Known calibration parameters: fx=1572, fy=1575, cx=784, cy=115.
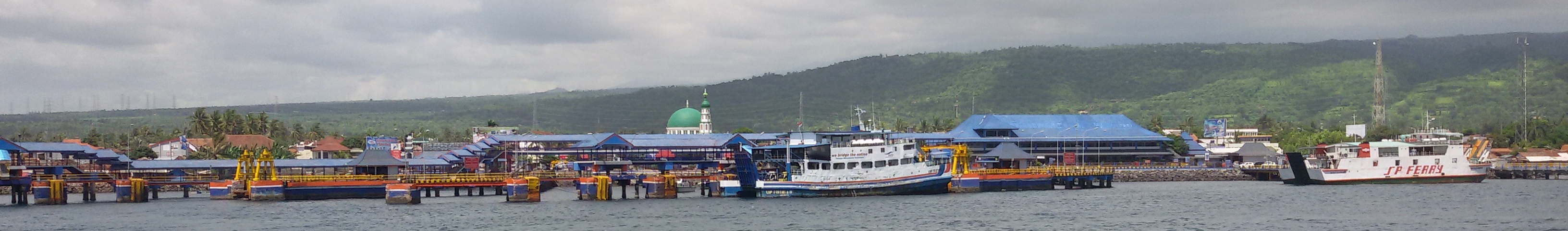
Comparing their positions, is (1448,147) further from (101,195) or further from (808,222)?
(101,195)

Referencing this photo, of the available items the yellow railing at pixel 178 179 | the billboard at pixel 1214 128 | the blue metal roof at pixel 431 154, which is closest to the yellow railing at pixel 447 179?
the yellow railing at pixel 178 179

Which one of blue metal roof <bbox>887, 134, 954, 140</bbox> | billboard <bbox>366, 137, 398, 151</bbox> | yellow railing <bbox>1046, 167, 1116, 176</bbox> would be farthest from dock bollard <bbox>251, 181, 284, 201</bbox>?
blue metal roof <bbox>887, 134, 954, 140</bbox>

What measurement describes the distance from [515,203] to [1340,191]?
177ft

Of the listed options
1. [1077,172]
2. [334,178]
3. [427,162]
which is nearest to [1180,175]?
[1077,172]

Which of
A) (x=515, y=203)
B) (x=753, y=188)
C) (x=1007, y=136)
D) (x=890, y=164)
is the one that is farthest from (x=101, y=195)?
(x=1007, y=136)

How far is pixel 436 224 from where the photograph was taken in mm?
72312

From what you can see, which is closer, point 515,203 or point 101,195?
point 515,203

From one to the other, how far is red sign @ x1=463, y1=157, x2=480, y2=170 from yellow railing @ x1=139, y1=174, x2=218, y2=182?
2312 centimetres

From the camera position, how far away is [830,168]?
9462cm

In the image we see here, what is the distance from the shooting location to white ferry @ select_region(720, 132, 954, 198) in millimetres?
94312

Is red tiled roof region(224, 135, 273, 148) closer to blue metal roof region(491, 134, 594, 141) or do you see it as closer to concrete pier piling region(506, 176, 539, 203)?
blue metal roof region(491, 134, 594, 141)

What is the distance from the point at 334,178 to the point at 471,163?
4094 cm

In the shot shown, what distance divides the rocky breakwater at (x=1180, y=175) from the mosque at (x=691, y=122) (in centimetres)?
5874

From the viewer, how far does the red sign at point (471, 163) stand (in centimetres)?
13600
